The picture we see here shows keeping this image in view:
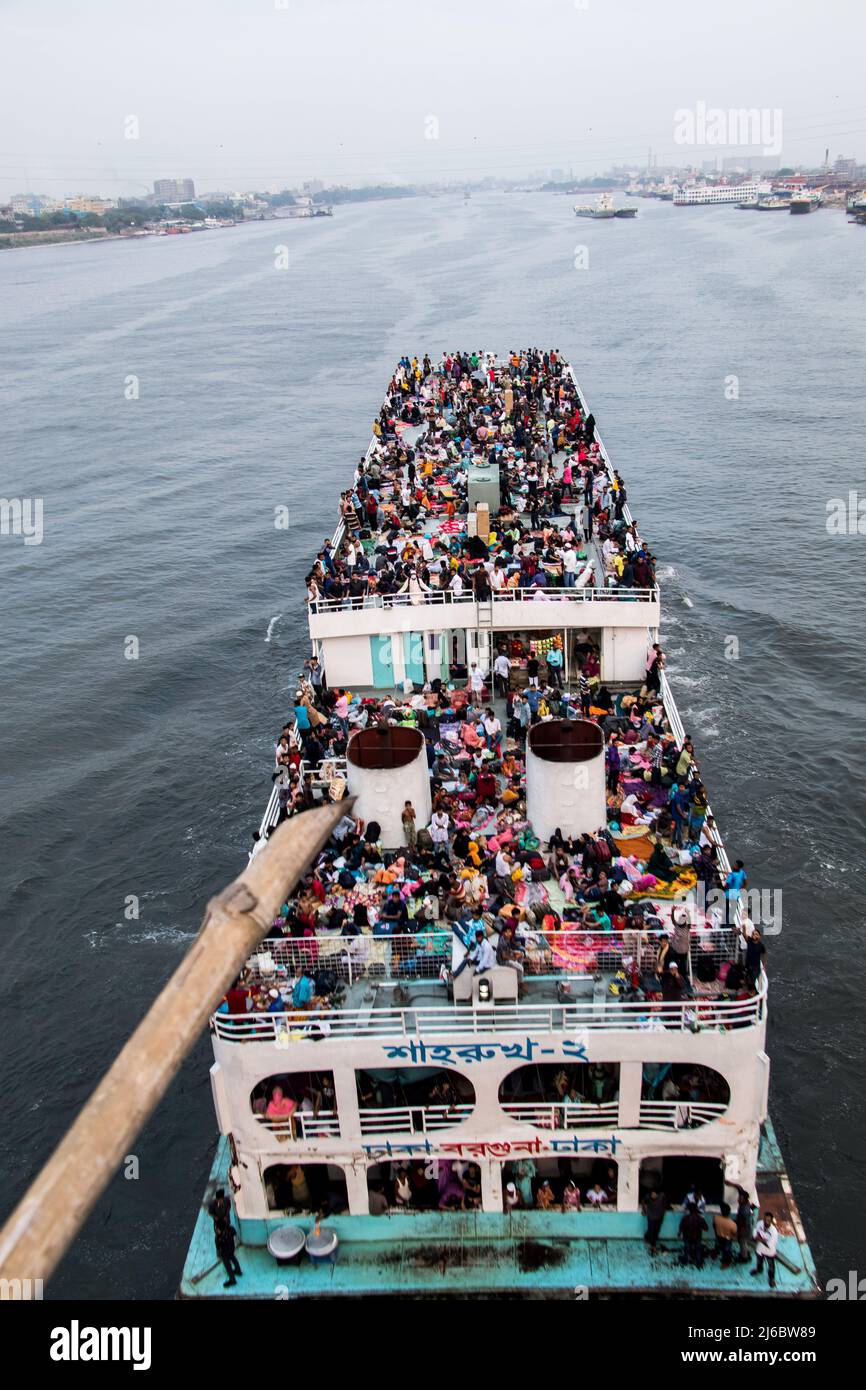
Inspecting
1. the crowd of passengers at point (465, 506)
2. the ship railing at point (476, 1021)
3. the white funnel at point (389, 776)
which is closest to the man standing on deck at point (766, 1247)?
the ship railing at point (476, 1021)

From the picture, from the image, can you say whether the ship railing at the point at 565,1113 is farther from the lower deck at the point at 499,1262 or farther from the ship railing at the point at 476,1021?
the lower deck at the point at 499,1262

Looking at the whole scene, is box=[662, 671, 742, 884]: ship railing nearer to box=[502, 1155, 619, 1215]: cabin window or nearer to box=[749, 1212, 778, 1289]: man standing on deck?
box=[502, 1155, 619, 1215]: cabin window

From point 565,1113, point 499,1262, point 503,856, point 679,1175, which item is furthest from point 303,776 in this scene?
point 679,1175

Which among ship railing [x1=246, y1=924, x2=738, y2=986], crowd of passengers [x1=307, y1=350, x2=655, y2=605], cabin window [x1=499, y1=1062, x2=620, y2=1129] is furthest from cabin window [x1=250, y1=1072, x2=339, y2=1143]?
crowd of passengers [x1=307, y1=350, x2=655, y2=605]

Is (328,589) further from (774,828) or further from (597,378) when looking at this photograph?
(597,378)

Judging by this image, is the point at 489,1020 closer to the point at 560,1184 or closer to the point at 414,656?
the point at 560,1184

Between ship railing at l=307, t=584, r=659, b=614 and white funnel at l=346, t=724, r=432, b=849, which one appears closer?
white funnel at l=346, t=724, r=432, b=849

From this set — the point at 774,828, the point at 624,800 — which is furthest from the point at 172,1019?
the point at 774,828
